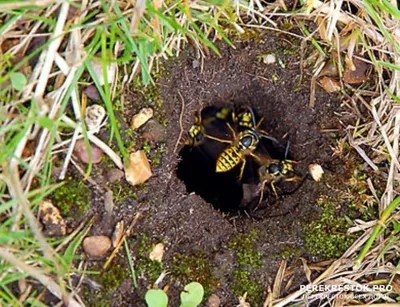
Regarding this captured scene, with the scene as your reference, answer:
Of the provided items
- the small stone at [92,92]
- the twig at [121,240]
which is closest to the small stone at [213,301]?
the twig at [121,240]

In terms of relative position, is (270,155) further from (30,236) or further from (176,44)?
(30,236)

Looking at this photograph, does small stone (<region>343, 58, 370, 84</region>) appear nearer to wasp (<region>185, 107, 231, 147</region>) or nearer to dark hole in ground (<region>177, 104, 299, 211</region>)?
dark hole in ground (<region>177, 104, 299, 211</region>)

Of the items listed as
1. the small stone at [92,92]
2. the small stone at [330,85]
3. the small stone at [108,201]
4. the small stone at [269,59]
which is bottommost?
the small stone at [108,201]

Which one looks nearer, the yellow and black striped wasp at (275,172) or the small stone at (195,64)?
the small stone at (195,64)

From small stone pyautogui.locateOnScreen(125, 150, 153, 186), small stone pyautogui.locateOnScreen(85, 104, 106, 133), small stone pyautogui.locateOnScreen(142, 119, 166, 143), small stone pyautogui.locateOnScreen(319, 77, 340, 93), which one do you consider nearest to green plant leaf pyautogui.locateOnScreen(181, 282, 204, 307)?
small stone pyautogui.locateOnScreen(125, 150, 153, 186)

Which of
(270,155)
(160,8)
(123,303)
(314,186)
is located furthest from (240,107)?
(123,303)

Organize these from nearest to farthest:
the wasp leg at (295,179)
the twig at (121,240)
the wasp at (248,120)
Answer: the twig at (121,240) < the wasp leg at (295,179) < the wasp at (248,120)

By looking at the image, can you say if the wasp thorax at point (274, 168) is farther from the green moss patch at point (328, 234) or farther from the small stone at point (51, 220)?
the small stone at point (51, 220)
